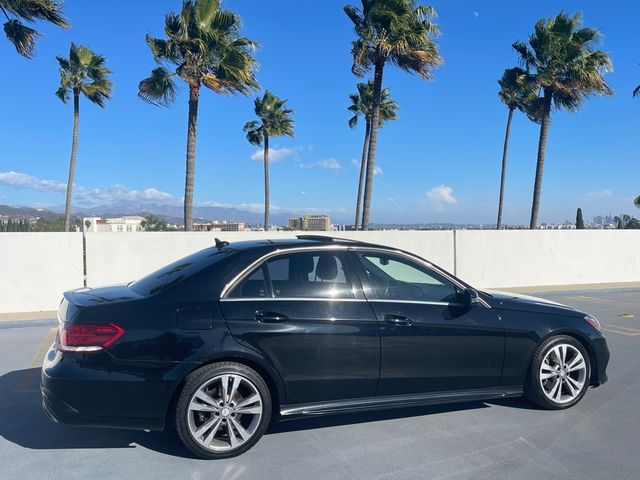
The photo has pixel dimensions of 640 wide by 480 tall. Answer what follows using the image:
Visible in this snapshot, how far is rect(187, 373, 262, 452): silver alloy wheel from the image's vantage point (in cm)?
380

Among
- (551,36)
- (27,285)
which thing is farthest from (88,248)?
(551,36)

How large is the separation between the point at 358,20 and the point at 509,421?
621 inches

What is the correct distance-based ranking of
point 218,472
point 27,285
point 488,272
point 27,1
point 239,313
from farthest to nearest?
point 488,272 → point 27,1 → point 27,285 → point 239,313 → point 218,472

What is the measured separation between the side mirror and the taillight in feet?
9.05

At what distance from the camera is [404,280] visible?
482cm

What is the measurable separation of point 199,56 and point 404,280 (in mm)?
13435

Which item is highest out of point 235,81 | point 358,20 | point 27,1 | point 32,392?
point 358,20

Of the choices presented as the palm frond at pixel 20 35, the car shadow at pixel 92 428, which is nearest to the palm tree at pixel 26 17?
the palm frond at pixel 20 35

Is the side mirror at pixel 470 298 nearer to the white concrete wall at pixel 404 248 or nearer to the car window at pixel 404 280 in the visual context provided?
the car window at pixel 404 280

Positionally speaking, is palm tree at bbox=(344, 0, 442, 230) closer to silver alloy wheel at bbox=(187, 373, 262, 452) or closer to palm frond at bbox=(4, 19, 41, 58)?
palm frond at bbox=(4, 19, 41, 58)

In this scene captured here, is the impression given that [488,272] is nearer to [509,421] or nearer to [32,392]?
[509,421]

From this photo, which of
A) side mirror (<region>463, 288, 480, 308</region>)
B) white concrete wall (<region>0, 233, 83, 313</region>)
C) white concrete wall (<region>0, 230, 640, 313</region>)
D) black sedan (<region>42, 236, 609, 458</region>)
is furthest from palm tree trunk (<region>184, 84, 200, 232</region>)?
side mirror (<region>463, 288, 480, 308</region>)

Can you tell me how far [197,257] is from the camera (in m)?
4.62

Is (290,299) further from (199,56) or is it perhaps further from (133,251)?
(199,56)
